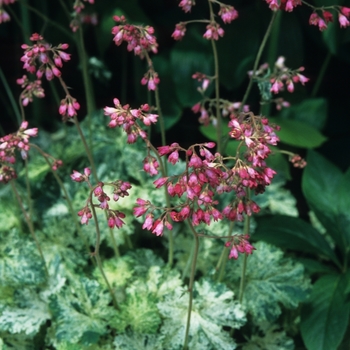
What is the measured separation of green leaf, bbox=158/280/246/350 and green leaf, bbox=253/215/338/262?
0.35 m

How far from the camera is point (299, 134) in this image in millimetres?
2107

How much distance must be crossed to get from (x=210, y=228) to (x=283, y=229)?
24 centimetres

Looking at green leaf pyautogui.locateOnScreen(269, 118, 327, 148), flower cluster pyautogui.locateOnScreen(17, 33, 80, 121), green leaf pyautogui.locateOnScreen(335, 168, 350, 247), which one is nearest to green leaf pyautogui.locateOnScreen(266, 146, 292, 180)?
green leaf pyautogui.locateOnScreen(269, 118, 327, 148)

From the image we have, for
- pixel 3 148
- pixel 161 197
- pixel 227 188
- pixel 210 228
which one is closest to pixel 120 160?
pixel 161 197

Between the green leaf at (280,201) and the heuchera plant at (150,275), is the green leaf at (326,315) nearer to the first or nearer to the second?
the heuchera plant at (150,275)

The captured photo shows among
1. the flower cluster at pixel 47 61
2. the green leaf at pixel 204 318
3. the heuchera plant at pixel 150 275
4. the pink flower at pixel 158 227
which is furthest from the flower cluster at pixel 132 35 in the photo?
the green leaf at pixel 204 318

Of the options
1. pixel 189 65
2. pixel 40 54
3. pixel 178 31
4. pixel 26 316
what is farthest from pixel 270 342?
pixel 189 65

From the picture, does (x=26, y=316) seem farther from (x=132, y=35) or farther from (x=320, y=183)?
(x=320, y=183)

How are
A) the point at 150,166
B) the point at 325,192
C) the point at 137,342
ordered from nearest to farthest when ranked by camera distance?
the point at 150,166, the point at 137,342, the point at 325,192

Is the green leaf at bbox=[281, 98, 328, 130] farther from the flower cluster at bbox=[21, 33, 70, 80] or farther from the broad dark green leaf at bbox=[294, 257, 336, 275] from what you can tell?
the flower cluster at bbox=[21, 33, 70, 80]

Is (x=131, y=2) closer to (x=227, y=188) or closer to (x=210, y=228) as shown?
(x=210, y=228)

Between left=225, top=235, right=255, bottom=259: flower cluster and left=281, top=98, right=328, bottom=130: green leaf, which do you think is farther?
left=281, top=98, right=328, bottom=130: green leaf

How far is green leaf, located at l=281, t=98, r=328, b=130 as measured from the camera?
2273 millimetres

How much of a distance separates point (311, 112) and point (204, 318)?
113 centimetres
